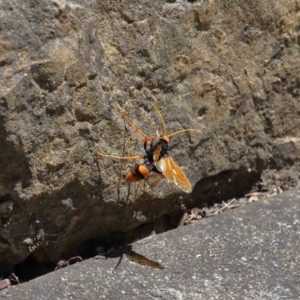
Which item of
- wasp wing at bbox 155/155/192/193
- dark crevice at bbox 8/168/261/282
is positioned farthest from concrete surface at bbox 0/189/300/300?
wasp wing at bbox 155/155/192/193

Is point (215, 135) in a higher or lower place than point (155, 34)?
lower

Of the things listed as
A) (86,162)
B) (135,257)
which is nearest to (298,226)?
(135,257)

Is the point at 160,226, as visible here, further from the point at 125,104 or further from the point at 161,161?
the point at 125,104

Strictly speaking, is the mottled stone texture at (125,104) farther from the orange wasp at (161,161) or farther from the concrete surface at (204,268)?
the concrete surface at (204,268)

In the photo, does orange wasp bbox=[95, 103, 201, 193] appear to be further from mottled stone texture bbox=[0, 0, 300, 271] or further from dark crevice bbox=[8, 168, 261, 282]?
dark crevice bbox=[8, 168, 261, 282]

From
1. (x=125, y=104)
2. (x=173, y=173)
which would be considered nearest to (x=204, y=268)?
(x=173, y=173)

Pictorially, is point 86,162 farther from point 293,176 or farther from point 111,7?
point 293,176

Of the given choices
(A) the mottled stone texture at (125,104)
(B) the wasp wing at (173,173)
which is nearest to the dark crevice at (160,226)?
(A) the mottled stone texture at (125,104)
